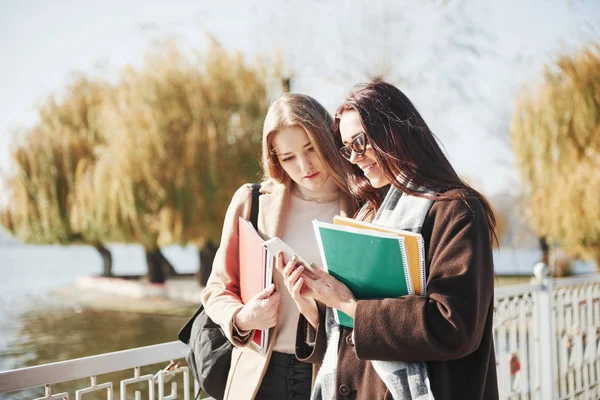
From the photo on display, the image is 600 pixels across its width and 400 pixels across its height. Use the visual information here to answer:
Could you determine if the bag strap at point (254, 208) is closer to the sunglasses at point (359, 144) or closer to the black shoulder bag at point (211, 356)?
the black shoulder bag at point (211, 356)

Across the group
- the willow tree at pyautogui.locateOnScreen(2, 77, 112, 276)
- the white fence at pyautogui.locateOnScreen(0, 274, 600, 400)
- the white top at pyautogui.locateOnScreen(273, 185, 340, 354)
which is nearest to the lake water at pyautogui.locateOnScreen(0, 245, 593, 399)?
the willow tree at pyautogui.locateOnScreen(2, 77, 112, 276)

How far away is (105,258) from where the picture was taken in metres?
17.1

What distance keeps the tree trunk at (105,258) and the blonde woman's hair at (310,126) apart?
49.0ft

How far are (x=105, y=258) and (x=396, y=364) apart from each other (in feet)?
56.2

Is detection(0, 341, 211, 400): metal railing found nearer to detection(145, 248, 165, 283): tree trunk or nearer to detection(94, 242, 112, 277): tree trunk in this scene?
detection(145, 248, 165, 283): tree trunk

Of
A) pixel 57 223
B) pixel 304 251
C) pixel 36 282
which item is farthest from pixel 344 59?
pixel 36 282

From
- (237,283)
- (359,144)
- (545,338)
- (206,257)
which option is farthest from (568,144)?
(359,144)

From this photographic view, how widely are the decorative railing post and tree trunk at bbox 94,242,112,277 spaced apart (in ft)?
45.8

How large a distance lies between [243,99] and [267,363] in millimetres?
10040

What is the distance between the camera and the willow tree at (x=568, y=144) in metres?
10.9

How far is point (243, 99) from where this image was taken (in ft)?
36.5

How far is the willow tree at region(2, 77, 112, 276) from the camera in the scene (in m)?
12.7

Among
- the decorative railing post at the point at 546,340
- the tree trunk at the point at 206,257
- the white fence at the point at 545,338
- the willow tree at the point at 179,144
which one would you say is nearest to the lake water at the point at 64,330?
the tree trunk at the point at 206,257

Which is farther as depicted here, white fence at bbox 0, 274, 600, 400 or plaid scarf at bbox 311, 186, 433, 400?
white fence at bbox 0, 274, 600, 400
